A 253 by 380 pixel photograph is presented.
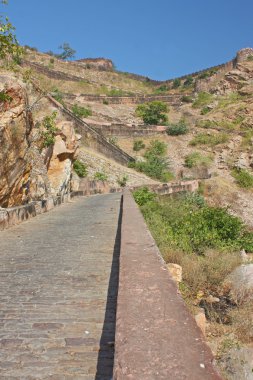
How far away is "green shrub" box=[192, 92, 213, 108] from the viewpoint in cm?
4701

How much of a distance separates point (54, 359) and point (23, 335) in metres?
0.45

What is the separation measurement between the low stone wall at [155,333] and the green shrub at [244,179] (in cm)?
2609

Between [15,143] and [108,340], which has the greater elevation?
[15,143]

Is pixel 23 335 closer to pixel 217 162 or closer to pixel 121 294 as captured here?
pixel 121 294

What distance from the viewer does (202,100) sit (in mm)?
47719

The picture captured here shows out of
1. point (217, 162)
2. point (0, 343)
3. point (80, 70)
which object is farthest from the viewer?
point (80, 70)

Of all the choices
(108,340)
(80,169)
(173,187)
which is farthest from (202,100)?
(108,340)

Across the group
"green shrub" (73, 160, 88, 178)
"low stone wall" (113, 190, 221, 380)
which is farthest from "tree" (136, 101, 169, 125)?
"low stone wall" (113, 190, 221, 380)

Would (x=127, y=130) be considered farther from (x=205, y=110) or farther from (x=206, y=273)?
(x=206, y=273)

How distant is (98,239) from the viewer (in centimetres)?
655

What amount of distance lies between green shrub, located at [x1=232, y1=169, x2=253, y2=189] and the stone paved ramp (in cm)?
2374

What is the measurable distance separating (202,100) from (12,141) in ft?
134

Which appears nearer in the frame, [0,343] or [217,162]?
[0,343]

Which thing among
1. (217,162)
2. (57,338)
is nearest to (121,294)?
Answer: (57,338)
